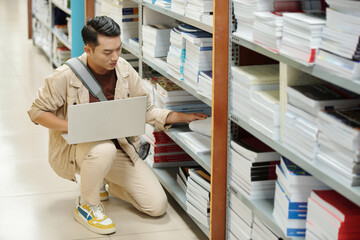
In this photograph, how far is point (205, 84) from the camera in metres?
3.34

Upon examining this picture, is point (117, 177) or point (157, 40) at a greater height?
point (157, 40)

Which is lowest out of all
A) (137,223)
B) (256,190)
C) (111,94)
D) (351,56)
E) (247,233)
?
(137,223)

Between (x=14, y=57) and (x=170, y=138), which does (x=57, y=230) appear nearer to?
(x=170, y=138)

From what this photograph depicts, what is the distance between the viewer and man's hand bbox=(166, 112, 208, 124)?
366 cm

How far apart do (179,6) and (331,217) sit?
1742 millimetres

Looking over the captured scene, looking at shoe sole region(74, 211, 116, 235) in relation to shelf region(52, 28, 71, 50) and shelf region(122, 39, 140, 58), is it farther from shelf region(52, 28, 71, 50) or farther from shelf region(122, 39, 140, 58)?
shelf region(52, 28, 71, 50)

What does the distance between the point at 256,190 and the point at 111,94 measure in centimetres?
128

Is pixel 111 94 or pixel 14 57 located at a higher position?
pixel 111 94

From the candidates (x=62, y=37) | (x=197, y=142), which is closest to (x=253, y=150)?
(x=197, y=142)

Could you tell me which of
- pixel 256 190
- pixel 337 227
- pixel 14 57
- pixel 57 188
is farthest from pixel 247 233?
pixel 14 57

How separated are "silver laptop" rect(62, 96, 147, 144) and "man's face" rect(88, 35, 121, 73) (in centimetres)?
23

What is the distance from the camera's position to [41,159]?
4.87 meters

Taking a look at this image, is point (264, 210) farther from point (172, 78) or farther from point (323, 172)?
point (172, 78)

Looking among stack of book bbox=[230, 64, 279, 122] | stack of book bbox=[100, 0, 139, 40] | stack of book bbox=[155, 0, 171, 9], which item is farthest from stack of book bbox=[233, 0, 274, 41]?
stack of book bbox=[100, 0, 139, 40]
